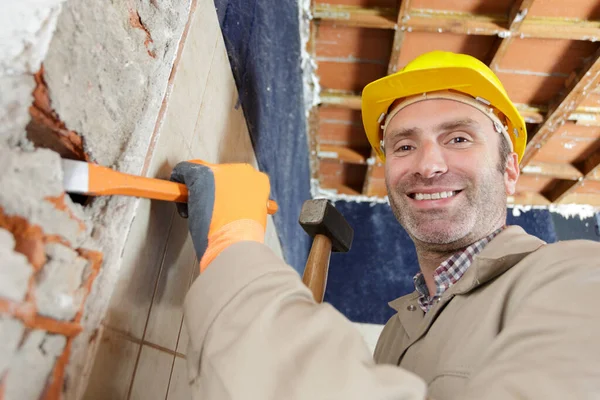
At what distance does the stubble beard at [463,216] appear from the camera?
1422 millimetres

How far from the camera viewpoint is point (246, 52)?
172 centimetres

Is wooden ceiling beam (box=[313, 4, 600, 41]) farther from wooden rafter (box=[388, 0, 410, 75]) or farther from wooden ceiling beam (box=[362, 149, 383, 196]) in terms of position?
wooden ceiling beam (box=[362, 149, 383, 196])

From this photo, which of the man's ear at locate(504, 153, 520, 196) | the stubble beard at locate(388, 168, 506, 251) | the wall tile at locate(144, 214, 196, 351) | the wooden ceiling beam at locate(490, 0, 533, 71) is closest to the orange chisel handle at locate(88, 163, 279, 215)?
the wall tile at locate(144, 214, 196, 351)

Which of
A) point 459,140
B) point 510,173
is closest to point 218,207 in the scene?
point 459,140

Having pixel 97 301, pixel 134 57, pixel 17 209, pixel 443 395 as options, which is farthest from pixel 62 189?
pixel 443 395

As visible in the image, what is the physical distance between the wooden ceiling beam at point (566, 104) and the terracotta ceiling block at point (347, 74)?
129 centimetres

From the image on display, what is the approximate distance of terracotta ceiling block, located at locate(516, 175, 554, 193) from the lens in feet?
13.6

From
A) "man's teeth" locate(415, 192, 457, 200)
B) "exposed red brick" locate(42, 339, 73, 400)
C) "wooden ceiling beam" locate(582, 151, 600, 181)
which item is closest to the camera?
"exposed red brick" locate(42, 339, 73, 400)

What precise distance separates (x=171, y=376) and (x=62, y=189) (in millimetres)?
700

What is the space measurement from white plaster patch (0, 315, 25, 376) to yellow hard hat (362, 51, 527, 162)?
1565mm

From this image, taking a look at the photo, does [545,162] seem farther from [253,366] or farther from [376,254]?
[253,366]

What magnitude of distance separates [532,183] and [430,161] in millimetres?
3322

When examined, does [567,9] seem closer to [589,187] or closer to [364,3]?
[364,3]

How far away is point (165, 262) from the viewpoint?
1085mm
